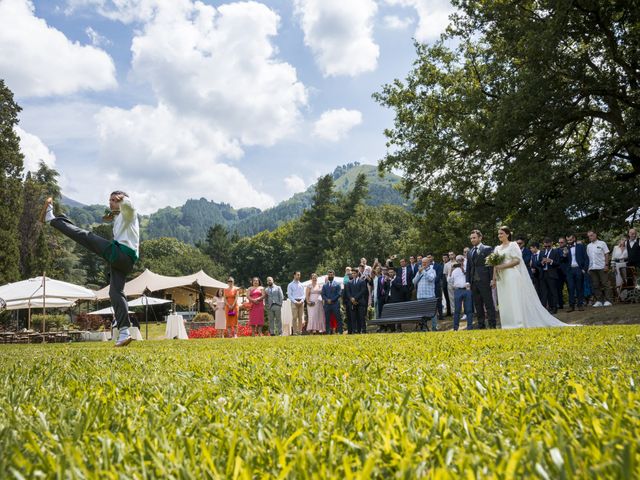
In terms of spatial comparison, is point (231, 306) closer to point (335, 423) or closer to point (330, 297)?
point (330, 297)

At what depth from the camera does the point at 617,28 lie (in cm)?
2094

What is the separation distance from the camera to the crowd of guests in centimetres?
1443

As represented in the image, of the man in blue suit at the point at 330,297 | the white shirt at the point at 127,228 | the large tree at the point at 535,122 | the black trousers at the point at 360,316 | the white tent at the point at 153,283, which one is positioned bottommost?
the black trousers at the point at 360,316

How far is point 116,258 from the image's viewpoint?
812 centimetres

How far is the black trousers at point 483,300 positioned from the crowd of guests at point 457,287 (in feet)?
0.08

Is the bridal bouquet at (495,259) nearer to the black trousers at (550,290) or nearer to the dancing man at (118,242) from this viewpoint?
the black trousers at (550,290)

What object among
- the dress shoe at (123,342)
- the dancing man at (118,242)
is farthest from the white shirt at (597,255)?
the dress shoe at (123,342)

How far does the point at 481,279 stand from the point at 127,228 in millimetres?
8622

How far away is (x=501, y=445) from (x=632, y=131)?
21.0 metres

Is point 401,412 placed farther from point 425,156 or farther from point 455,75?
point 455,75

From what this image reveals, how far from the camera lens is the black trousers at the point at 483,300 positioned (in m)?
12.8

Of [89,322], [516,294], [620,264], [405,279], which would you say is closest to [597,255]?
[620,264]

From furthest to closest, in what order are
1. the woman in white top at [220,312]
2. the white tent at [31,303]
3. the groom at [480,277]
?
the white tent at [31,303] → the woman in white top at [220,312] → the groom at [480,277]

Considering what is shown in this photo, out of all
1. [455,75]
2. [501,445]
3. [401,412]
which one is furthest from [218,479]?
[455,75]
